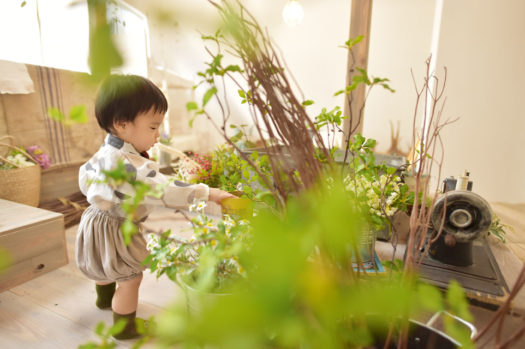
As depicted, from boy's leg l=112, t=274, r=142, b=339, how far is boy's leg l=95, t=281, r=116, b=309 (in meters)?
0.18

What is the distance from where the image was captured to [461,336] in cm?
26

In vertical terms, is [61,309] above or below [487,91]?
below

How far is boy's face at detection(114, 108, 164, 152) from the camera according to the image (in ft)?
3.38

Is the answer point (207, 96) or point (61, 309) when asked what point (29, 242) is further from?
point (207, 96)

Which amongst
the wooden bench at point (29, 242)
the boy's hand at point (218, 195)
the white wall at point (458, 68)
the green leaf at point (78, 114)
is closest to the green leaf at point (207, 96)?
the green leaf at point (78, 114)

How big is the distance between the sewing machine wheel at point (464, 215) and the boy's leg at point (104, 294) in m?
1.17

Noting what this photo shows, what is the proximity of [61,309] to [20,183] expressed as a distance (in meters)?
1.22

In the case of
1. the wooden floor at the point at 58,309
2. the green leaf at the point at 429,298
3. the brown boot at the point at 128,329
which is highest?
the green leaf at the point at 429,298

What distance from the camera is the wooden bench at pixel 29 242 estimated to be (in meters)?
1.35

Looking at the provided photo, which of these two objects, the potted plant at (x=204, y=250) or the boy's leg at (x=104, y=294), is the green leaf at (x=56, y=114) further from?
the boy's leg at (x=104, y=294)

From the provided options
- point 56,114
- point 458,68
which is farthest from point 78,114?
point 458,68

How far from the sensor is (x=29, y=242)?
1426mm

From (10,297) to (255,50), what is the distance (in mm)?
1517

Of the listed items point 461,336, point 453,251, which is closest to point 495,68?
point 453,251
